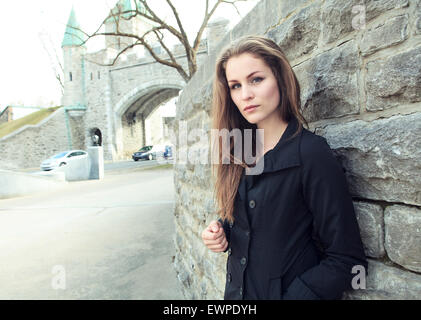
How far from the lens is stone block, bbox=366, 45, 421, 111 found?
0.94 m

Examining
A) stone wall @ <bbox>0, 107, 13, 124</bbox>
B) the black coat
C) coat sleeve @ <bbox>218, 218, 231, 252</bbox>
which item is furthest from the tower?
the black coat

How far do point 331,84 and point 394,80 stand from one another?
0.28m

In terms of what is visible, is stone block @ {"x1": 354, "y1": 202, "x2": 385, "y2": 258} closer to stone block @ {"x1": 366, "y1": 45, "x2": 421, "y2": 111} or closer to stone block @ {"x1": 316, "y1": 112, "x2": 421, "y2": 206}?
stone block @ {"x1": 316, "y1": 112, "x2": 421, "y2": 206}

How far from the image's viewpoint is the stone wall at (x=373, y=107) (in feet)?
3.11

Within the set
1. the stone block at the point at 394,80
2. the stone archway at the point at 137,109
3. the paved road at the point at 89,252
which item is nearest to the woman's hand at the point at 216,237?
the stone block at the point at 394,80

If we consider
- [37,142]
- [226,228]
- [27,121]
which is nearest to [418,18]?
[226,228]

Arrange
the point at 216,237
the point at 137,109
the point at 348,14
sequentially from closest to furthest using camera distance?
the point at 348,14 → the point at 216,237 → the point at 137,109

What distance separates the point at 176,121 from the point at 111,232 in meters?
2.32

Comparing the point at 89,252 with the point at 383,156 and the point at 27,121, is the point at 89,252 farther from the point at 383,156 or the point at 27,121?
the point at 27,121

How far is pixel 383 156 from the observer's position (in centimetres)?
101

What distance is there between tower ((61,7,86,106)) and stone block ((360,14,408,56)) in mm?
30414

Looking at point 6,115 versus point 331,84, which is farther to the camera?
point 6,115

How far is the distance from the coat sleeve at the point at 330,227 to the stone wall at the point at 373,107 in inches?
5.4
